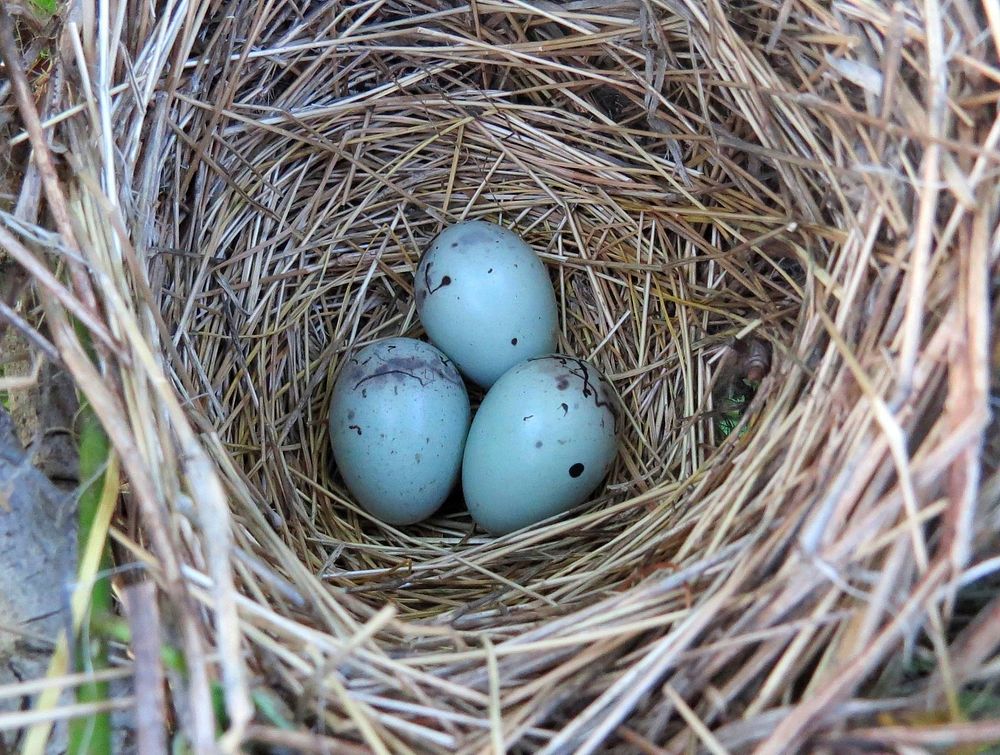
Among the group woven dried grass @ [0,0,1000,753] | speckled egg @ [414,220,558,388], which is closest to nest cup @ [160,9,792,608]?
woven dried grass @ [0,0,1000,753]

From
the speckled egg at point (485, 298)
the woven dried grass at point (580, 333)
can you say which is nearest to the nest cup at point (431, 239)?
the woven dried grass at point (580, 333)

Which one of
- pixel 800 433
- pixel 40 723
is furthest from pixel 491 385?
pixel 40 723

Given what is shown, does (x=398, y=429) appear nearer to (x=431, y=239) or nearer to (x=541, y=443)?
(x=541, y=443)

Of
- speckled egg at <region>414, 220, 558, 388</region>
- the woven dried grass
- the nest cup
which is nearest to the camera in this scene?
the woven dried grass

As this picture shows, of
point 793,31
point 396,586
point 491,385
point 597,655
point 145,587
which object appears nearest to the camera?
point 145,587

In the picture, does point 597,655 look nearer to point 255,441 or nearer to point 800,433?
point 800,433

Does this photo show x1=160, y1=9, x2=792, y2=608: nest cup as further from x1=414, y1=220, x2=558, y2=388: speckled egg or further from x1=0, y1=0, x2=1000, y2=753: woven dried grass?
x1=414, y1=220, x2=558, y2=388: speckled egg

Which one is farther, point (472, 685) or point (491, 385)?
point (491, 385)
